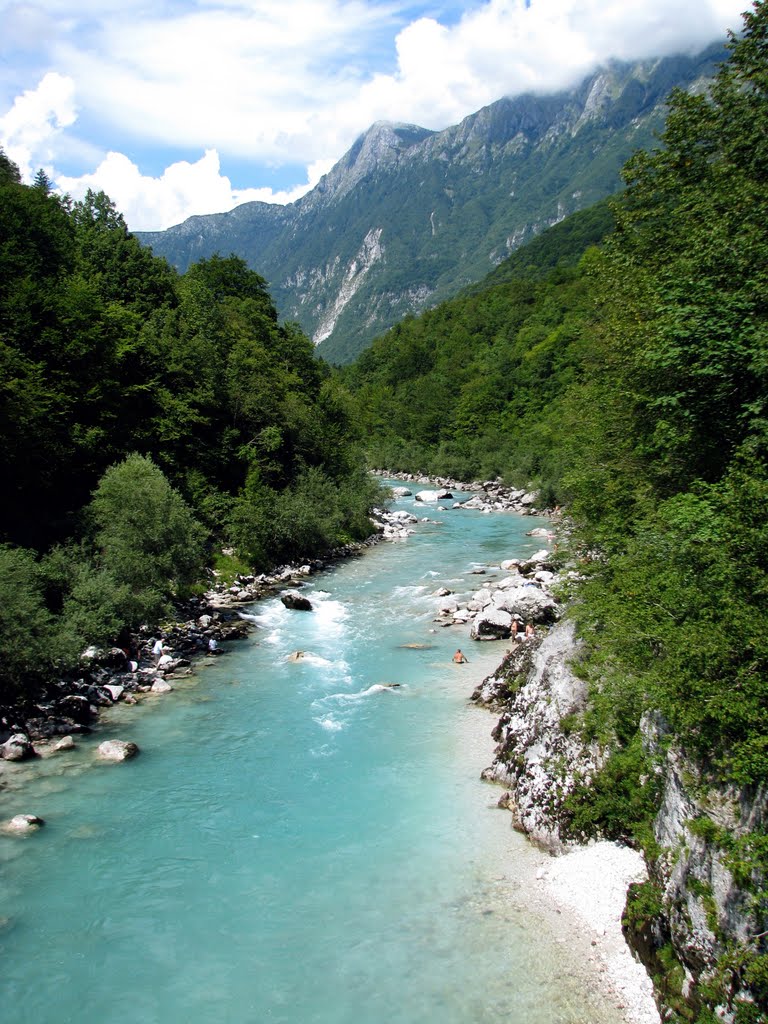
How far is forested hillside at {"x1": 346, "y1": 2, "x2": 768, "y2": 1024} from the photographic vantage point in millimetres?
7047

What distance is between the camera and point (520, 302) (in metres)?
103

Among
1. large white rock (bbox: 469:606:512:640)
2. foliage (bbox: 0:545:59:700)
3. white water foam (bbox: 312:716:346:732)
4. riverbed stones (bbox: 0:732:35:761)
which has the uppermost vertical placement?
foliage (bbox: 0:545:59:700)

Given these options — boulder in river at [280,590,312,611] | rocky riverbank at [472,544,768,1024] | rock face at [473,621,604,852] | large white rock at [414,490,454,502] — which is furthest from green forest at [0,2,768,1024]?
large white rock at [414,490,454,502]

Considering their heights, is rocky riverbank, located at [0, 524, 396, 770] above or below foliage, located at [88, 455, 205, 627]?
below

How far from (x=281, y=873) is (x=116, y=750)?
562cm

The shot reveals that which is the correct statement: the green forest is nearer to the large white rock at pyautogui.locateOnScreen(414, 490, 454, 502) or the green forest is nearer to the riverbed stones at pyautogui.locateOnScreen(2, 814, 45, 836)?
the riverbed stones at pyautogui.locateOnScreen(2, 814, 45, 836)

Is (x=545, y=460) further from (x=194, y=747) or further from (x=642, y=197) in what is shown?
(x=194, y=747)

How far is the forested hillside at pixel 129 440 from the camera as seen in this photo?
2092 centimetres

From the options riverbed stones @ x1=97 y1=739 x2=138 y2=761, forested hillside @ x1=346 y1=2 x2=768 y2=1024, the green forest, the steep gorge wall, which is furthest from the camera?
riverbed stones @ x1=97 y1=739 x2=138 y2=761

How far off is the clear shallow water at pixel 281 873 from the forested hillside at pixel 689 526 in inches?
82.4

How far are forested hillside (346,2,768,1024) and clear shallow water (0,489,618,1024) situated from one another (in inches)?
82.4

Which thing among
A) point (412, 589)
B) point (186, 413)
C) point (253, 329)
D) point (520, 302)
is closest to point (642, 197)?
point (412, 589)

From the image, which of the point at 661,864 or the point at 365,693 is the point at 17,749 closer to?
the point at 365,693

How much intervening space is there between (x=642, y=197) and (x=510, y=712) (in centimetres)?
1451
